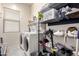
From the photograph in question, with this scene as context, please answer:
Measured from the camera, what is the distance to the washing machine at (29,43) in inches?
56.7

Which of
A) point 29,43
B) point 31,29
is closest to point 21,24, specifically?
point 31,29

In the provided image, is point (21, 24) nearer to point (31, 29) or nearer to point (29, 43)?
point (31, 29)

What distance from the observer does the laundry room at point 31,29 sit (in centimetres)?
141

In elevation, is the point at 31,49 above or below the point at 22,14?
below

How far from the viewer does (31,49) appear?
1.44 m

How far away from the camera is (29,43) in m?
1.47

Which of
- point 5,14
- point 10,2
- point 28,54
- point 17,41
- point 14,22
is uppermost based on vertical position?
point 10,2

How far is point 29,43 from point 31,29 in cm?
19

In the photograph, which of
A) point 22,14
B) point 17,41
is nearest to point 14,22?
point 22,14

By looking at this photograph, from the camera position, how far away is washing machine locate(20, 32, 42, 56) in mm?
1439

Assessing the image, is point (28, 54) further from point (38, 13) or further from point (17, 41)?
point (38, 13)

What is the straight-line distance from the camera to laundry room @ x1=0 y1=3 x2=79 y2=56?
4.62 feet

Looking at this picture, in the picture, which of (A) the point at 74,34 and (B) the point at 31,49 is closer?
(A) the point at 74,34

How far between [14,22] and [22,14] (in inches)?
5.8
